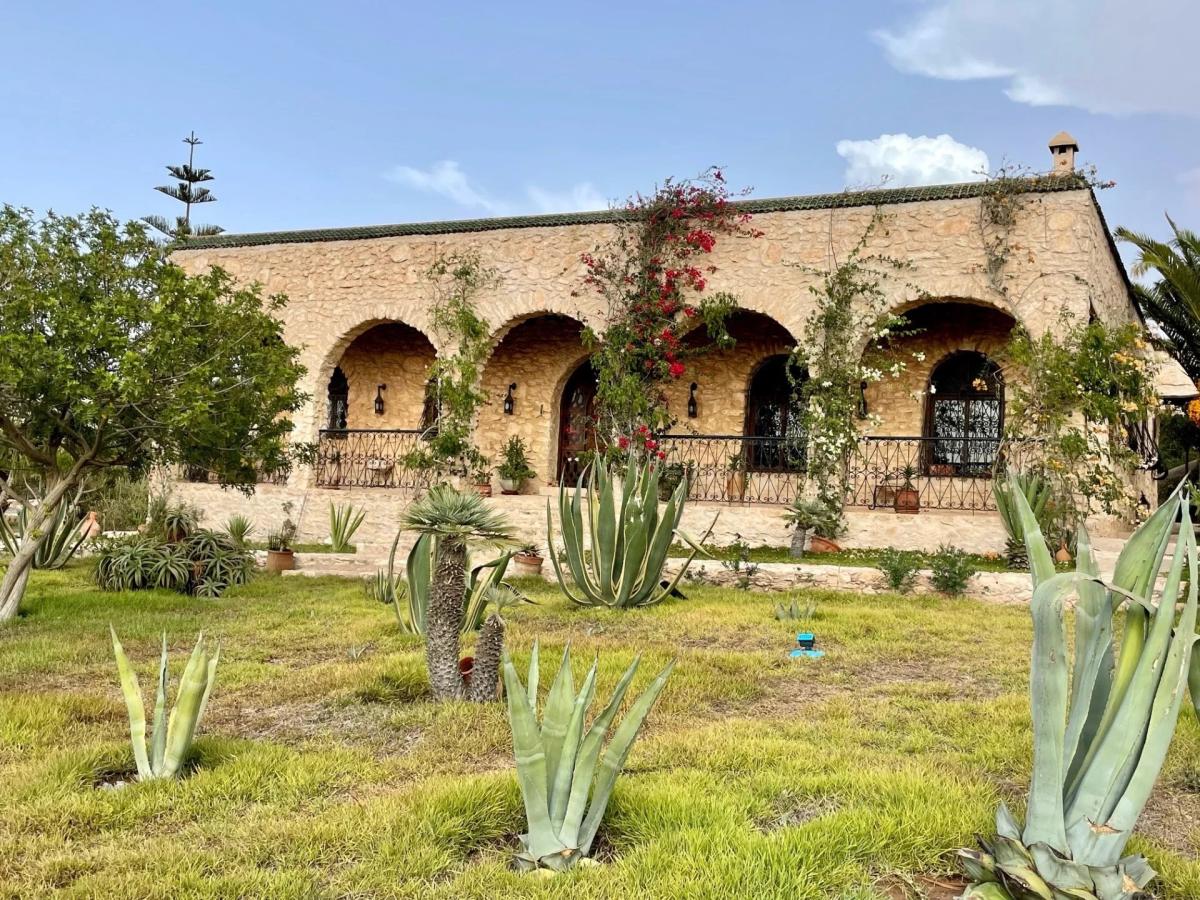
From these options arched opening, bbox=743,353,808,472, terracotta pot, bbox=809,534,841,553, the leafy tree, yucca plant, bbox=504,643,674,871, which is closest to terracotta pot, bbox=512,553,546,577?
terracotta pot, bbox=809,534,841,553

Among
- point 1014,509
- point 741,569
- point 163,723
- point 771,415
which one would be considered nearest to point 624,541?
point 741,569

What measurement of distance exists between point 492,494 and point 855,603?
20.8 feet

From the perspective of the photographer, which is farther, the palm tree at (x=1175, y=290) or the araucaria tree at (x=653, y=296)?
the palm tree at (x=1175, y=290)

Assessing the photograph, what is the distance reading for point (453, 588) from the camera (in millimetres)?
3990

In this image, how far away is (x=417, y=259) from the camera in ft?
40.8

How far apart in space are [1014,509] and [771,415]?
13.7ft

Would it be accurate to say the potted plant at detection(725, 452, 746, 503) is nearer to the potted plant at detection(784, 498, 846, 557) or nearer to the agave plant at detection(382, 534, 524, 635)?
the potted plant at detection(784, 498, 846, 557)

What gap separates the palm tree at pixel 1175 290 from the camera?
13.0m

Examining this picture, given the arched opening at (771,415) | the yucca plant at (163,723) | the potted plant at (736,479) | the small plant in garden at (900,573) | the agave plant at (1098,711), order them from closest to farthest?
the agave plant at (1098,711) < the yucca plant at (163,723) < the small plant in garden at (900,573) < the potted plant at (736,479) < the arched opening at (771,415)

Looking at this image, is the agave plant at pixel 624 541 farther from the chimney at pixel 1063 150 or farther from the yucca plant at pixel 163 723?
the chimney at pixel 1063 150

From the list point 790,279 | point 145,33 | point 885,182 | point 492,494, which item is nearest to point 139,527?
point 492,494

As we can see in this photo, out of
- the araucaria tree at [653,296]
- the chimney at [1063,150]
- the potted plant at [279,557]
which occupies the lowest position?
the potted plant at [279,557]

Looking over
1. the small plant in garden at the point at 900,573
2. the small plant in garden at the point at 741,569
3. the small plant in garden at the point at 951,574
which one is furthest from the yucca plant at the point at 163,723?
the small plant in garden at the point at 951,574

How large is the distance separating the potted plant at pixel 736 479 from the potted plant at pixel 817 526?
5.39 ft
